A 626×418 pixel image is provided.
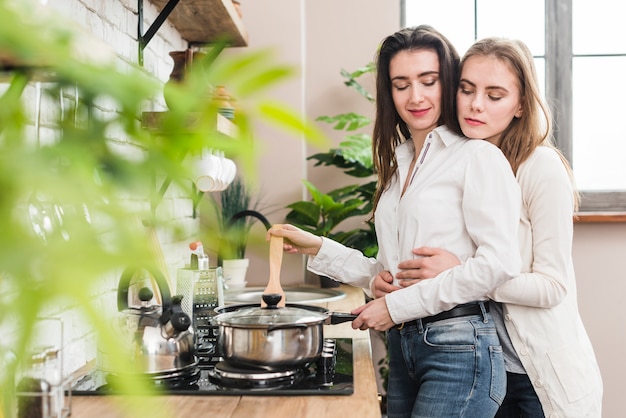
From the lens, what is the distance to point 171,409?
4.16 feet

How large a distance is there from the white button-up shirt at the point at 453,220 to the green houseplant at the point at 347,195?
1.17 metres

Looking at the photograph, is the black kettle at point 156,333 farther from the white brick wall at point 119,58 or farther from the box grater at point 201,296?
the box grater at point 201,296

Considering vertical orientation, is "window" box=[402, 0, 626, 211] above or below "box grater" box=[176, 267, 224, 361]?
above

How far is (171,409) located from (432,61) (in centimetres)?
101

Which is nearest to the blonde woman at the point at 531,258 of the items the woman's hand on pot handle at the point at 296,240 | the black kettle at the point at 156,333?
the woman's hand on pot handle at the point at 296,240

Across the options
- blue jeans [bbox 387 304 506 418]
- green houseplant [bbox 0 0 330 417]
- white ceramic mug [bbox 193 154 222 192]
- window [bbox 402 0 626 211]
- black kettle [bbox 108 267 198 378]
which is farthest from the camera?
window [bbox 402 0 626 211]

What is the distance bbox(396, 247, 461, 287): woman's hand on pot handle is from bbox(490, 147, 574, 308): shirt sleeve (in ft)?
0.44

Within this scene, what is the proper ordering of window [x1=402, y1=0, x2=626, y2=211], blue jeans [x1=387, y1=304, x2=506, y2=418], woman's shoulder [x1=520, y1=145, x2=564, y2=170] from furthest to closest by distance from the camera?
window [x1=402, y1=0, x2=626, y2=211], woman's shoulder [x1=520, y1=145, x2=564, y2=170], blue jeans [x1=387, y1=304, x2=506, y2=418]

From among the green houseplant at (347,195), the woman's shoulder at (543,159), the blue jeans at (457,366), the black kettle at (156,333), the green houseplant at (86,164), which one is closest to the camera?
the green houseplant at (86,164)

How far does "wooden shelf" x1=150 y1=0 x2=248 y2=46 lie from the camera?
233 cm

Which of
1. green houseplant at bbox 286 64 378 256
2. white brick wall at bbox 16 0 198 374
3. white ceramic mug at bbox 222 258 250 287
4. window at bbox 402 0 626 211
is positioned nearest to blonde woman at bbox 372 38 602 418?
white brick wall at bbox 16 0 198 374

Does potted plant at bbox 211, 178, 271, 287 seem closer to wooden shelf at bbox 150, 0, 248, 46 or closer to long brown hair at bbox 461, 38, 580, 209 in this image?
wooden shelf at bbox 150, 0, 248, 46

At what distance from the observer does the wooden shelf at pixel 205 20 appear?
2.33m

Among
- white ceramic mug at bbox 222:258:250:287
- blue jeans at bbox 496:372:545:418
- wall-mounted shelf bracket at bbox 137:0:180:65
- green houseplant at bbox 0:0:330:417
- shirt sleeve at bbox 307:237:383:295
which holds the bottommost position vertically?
blue jeans at bbox 496:372:545:418
